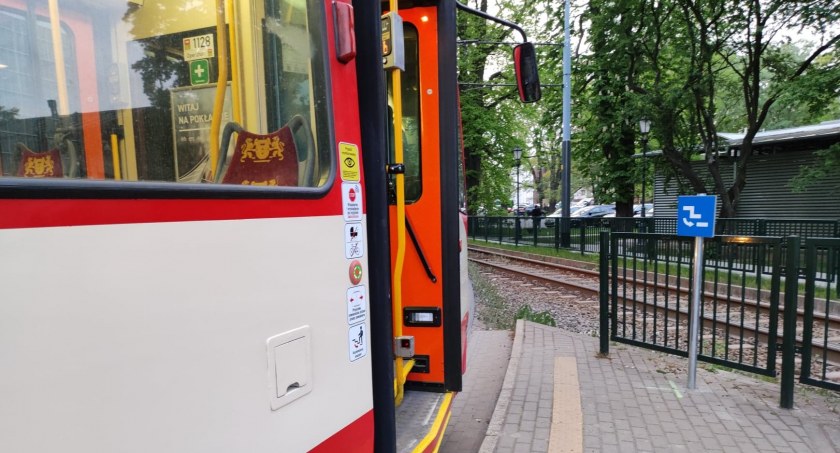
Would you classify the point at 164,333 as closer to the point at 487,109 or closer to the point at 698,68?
the point at 698,68

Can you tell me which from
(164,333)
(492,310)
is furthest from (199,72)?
(492,310)

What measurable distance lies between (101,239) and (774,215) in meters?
24.0

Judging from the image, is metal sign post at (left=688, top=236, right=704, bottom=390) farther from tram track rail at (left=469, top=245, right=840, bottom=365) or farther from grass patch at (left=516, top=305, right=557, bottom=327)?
grass patch at (left=516, top=305, right=557, bottom=327)

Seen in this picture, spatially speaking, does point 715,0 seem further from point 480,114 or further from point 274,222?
point 274,222

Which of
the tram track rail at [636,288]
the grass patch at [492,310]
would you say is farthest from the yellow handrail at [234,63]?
the grass patch at [492,310]

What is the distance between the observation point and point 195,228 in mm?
1279

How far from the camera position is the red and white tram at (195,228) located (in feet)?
3.29

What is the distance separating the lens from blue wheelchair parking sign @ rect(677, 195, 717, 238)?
14.5ft

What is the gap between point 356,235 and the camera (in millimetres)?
1927

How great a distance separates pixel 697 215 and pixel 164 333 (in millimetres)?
4543

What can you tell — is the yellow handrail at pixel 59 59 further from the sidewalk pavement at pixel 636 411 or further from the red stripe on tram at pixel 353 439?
the sidewalk pavement at pixel 636 411

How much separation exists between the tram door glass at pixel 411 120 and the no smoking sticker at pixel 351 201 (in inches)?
51.9

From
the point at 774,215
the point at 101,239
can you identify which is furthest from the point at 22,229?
the point at 774,215

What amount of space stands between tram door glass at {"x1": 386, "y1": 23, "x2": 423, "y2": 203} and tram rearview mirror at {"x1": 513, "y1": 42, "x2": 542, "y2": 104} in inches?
31.9
